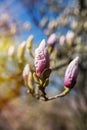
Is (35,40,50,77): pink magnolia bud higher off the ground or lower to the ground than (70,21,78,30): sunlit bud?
higher

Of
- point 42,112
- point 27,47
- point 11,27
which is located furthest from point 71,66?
point 42,112

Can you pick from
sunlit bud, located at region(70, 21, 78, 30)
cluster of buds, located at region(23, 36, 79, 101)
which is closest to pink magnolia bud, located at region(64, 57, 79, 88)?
cluster of buds, located at region(23, 36, 79, 101)

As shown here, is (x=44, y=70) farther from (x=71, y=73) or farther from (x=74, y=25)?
(x=74, y=25)

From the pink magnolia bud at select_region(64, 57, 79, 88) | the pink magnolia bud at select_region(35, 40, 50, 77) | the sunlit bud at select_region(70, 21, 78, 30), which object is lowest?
the sunlit bud at select_region(70, 21, 78, 30)

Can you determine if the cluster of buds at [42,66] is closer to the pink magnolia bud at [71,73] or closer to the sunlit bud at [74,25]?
the pink magnolia bud at [71,73]

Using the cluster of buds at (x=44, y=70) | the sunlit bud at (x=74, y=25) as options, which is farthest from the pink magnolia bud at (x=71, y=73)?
the sunlit bud at (x=74, y=25)

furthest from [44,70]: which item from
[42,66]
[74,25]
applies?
[74,25]

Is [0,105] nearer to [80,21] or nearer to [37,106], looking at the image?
[37,106]

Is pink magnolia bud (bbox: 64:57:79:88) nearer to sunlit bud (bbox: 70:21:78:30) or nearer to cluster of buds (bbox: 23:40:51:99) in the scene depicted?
cluster of buds (bbox: 23:40:51:99)
